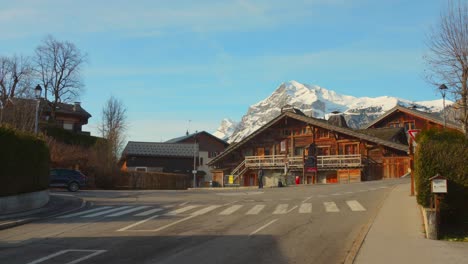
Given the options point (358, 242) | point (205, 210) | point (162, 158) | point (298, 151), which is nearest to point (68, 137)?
→ point (162, 158)

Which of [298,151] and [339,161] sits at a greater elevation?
[298,151]

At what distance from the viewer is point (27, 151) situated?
2019cm

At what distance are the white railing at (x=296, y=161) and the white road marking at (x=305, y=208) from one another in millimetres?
28529

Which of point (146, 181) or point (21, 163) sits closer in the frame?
point (21, 163)

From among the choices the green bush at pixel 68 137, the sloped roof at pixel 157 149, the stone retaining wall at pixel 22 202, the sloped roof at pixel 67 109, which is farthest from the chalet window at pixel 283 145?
the stone retaining wall at pixel 22 202

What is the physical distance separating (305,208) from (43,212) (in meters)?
A: 10.5

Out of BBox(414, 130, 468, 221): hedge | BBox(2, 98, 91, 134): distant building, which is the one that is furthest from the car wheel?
BBox(414, 130, 468, 221): hedge

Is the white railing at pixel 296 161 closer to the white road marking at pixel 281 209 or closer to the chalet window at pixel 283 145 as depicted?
the chalet window at pixel 283 145

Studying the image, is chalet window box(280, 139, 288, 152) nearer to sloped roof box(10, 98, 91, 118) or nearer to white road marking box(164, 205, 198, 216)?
sloped roof box(10, 98, 91, 118)

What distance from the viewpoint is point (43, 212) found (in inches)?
764

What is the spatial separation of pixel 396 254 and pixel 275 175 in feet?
148

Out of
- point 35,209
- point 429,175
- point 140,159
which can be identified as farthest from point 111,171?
point 429,175

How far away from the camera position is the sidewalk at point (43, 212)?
16.2 meters

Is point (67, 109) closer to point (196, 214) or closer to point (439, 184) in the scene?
point (196, 214)
